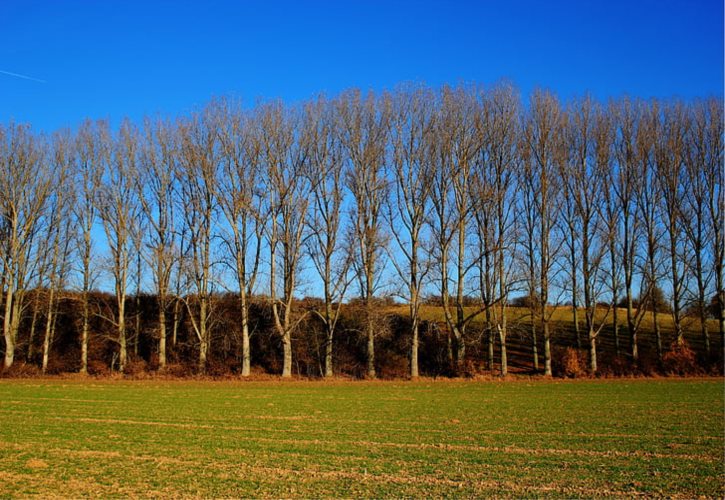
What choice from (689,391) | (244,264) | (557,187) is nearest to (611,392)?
(689,391)

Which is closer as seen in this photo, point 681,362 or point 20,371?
point 681,362

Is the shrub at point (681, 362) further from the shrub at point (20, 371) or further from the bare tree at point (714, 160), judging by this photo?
the shrub at point (20, 371)

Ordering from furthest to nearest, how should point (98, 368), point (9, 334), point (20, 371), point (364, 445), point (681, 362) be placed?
point (98, 368), point (9, 334), point (20, 371), point (681, 362), point (364, 445)

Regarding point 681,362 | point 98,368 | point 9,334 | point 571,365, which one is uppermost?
point 9,334

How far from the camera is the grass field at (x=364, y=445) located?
8984 millimetres

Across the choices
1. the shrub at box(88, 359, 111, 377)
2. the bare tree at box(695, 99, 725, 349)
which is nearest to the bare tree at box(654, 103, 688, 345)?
the bare tree at box(695, 99, 725, 349)

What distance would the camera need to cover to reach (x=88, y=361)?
133 ft

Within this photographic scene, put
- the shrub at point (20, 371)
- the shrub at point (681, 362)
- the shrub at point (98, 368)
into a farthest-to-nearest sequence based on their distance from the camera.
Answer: the shrub at point (98, 368)
the shrub at point (20, 371)
the shrub at point (681, 362)

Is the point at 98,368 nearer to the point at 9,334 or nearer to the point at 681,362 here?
the point at 9,334

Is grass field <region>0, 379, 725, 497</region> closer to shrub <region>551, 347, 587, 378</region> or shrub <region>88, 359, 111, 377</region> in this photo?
shrub <region>551, 347, 587, 378</region>

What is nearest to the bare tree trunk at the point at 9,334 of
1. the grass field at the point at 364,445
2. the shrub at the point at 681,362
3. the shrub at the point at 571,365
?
the grass field at the point at 364,445

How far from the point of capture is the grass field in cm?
898

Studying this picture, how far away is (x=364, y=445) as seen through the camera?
12.5 metres

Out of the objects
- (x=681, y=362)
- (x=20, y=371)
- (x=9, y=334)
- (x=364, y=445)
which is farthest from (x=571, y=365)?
(x=9, y=334)
